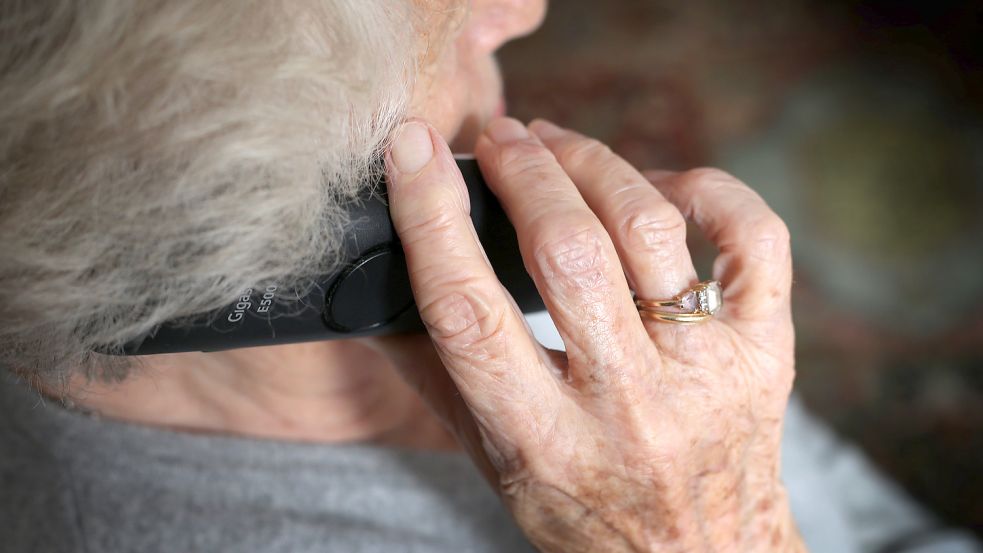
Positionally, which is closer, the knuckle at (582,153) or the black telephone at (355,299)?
the black telephone at (355,299)

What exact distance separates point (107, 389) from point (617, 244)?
0.55m

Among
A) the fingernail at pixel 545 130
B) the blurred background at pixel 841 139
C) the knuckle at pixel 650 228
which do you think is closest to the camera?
the knuckle at pixel 650 228

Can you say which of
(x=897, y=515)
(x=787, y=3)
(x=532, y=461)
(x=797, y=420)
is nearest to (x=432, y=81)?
(x=532, y=461)

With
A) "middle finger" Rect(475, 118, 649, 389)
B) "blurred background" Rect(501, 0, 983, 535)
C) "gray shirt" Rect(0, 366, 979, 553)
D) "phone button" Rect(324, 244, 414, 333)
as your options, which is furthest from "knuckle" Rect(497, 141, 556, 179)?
"blurred background" Rect(501, 0, 983, 535)

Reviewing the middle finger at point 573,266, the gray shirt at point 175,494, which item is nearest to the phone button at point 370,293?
the middle finger at point 573,266

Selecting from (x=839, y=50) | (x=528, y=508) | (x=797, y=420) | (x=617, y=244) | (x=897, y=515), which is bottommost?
(x=897, y=515)

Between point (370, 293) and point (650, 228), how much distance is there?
256 mm

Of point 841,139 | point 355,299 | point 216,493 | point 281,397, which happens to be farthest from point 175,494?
point 841,139

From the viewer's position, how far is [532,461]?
2.31 feet

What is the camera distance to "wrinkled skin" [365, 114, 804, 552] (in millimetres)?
637

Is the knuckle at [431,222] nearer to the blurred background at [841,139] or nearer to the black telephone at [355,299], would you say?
the black telephone at [355,299]

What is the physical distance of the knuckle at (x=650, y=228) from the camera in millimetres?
708

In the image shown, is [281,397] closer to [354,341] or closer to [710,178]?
[354,341]

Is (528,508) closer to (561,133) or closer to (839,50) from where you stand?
(561,133)
